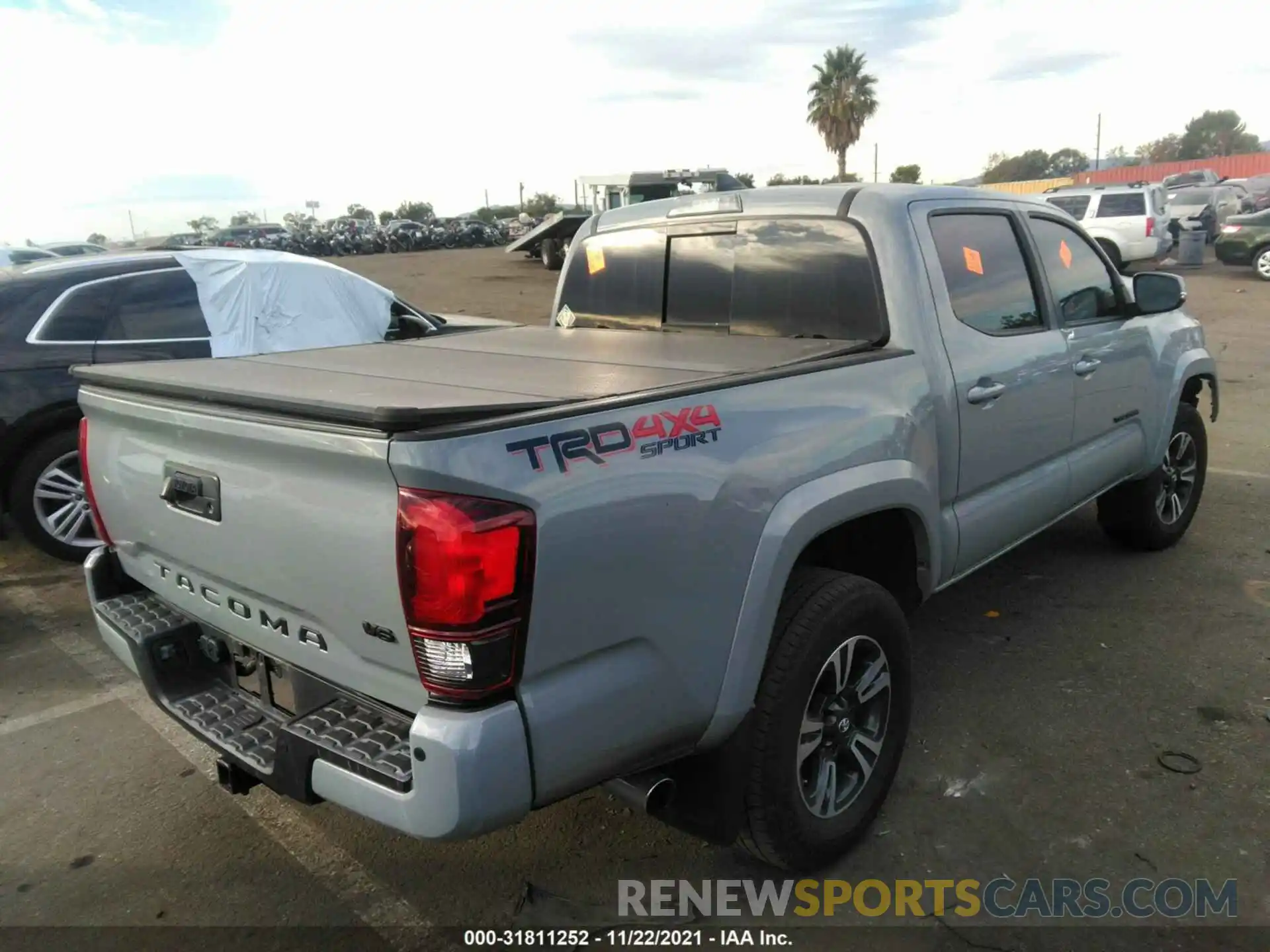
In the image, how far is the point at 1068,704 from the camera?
362 centimetres

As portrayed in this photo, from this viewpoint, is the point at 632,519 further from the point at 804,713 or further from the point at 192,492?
the point at 192,492

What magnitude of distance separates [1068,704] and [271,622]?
297 centimetres

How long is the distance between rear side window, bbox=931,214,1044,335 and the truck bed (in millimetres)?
566

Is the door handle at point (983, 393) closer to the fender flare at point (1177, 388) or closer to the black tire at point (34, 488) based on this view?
the fender flare at point (1177, 388)

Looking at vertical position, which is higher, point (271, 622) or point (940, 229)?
point (940, 229)

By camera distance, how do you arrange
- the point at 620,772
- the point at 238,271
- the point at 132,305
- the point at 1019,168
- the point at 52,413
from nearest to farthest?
the point at 620,772 < the point at 52,413 < the point at 132,305 < the point at 238,271 < the point at 1019,168

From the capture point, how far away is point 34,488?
534cm

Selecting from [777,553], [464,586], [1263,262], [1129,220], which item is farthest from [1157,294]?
[1263,262]

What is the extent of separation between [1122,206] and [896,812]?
20.8m

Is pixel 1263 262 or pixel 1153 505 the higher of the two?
pixel 1263 262

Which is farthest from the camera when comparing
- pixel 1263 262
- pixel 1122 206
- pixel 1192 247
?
pixel 1192 247

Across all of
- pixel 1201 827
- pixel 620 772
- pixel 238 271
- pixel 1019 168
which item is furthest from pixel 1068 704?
pixel 1019 168

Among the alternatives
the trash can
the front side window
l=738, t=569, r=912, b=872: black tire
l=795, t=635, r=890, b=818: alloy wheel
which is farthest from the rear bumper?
the trash can

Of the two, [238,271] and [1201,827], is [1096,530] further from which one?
[238,271]
